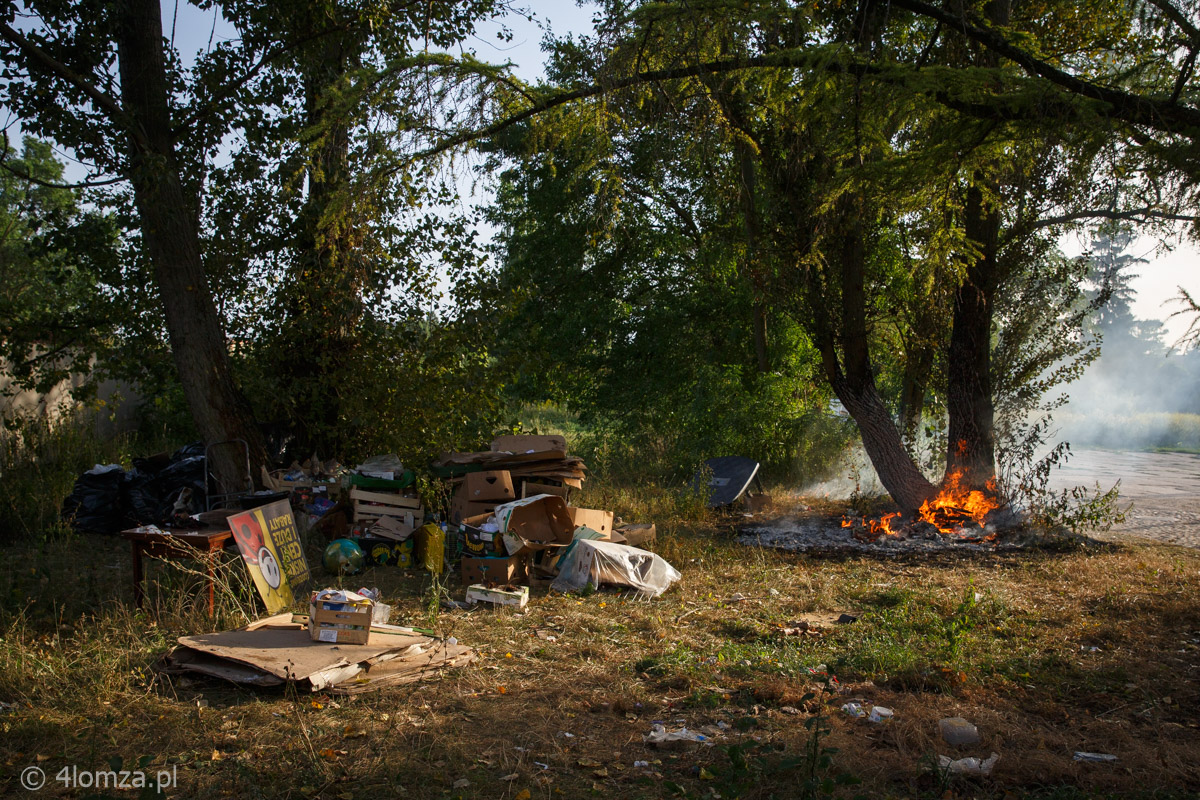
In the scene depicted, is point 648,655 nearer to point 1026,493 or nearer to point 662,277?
point 1026,493

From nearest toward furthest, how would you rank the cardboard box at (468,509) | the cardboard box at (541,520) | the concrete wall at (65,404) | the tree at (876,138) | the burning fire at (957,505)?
the tree at (876,138), the cardboard box at (541,520), the cardboard box at (468,509), the burning fire at (957,505), the concrete wall at (65,404)

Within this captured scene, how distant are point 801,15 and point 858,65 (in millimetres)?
545

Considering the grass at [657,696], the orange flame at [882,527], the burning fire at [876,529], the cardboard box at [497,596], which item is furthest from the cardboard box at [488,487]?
the orange flame at [882,527]

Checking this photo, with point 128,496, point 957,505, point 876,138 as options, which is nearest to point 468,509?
point 128,496

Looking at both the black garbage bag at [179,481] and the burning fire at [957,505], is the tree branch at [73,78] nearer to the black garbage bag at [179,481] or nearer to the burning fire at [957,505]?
the black garbage bag at [179,481]

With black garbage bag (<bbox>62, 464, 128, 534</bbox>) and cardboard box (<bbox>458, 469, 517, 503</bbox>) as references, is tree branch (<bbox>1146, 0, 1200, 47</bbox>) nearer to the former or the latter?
cardboard box (<bbox>458, 469, 517, 503</bbox>)

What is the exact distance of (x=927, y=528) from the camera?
30.9 feet

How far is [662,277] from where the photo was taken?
1700 cm

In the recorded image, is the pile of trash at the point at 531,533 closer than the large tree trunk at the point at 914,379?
Yes

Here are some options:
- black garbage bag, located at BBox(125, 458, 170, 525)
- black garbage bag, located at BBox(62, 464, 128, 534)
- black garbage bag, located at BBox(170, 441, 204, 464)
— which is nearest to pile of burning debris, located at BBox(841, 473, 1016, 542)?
black garbage bag, located at BBox(170, 441, 204, 464)

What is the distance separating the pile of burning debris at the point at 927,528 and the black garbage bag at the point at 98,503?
6962 mm

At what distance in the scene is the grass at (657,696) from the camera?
3.32 m

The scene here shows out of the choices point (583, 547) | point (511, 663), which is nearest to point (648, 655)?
point (511, 663)

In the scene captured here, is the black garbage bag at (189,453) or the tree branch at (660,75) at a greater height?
the tree branch at (660,75)
